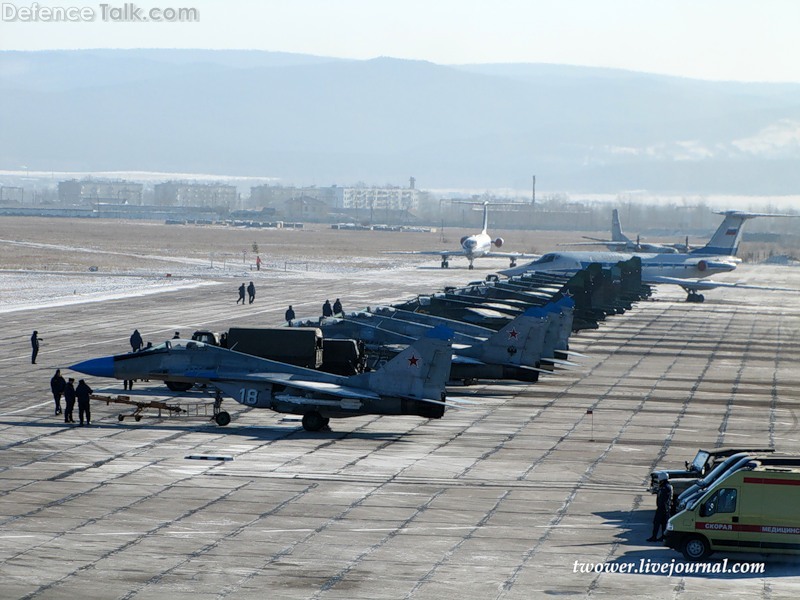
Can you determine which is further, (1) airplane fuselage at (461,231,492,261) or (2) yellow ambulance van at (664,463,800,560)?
(1) airplane fuselage at (461,231,492,261)

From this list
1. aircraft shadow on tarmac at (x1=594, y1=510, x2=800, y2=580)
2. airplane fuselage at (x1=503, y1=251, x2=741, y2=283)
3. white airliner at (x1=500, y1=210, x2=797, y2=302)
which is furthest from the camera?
airplane fuselage at (x1=503, y1=251, x2=741, y2=283)

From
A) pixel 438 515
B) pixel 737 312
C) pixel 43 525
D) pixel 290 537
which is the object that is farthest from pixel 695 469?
pixel 737 312

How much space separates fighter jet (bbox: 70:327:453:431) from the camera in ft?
115

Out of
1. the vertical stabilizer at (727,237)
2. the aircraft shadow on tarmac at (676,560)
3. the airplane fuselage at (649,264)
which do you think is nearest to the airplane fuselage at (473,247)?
the vertical stabilizer at (727,237)

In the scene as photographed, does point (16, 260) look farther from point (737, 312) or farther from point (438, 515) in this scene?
point (438, 515)

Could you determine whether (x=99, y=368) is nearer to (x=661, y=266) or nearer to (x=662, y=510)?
(x=662, y=510)

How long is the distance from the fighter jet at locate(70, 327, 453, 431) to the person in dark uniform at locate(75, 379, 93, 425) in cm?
215

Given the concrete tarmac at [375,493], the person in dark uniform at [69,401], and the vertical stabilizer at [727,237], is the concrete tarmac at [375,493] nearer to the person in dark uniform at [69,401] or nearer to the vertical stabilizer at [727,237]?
the person in dark uniform at [69,401]

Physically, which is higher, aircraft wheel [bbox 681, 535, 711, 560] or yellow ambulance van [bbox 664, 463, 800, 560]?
yellow ambulance van [bbox 664, 463, 800, 560]

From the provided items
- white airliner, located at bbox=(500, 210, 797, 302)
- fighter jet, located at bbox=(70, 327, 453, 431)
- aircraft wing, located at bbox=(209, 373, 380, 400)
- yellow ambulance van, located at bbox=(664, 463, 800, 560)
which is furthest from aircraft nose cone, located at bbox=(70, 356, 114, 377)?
white airliner, located at bbox=(500, 210, 797, 302)

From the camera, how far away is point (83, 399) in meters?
35.8

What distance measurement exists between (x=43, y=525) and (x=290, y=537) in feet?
15.7

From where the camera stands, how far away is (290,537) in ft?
79.9

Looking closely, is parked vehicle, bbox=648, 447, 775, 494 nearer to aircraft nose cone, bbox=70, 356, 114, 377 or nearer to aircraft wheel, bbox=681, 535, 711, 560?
Result: aircraft wheel, bbox=681, 535, 711, 560
